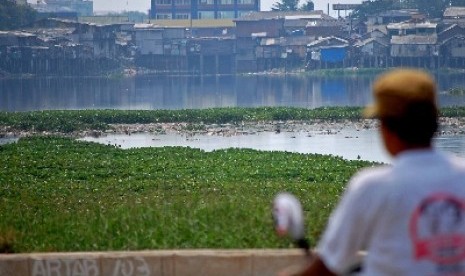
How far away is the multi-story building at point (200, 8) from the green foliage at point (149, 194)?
91594mm

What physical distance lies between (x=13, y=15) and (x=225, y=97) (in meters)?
39.2

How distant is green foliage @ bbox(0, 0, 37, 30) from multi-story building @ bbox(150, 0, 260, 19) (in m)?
17.4

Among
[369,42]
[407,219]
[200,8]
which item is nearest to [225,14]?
[200,8]

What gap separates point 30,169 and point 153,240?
16.2 metres

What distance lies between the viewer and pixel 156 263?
7.71 metres

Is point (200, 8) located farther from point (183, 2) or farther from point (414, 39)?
point (414, 39)

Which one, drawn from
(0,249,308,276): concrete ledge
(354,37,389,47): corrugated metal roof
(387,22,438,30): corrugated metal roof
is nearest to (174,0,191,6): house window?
(354,37,389,47): corrugated metal roof

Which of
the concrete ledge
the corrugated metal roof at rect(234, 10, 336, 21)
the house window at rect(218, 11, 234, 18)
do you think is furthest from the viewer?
the house window at rect(218, 11, 234, 18)

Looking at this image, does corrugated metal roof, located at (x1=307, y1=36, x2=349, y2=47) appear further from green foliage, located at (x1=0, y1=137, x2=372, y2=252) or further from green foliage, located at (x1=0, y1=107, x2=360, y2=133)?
green foliage, located at (x1=0, y1=137, x2=372, y2=252)

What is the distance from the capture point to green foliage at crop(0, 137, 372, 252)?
8.67m

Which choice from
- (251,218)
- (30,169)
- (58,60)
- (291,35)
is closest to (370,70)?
(291,35)

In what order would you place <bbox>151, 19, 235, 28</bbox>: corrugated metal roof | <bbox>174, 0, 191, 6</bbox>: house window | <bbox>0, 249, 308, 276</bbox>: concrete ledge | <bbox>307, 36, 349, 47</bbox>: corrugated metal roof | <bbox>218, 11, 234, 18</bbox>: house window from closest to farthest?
<bbox>0, 249, 308, 276</bbox>: concrete ledge < <bbox>307, 36, 349, 47</bbox>: corrugated metal roof < <bbox>151, 19, 235, 28</bbox>: corrugated metal roof < <bbox>174, 0, 191, 6</bbox>: house window < <bbox>218, 11, 234, 18</bbox>: house window

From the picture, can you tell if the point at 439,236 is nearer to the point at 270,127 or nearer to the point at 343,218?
the point at 343,218

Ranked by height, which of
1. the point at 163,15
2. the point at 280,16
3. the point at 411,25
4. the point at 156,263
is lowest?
the point at 156,263
